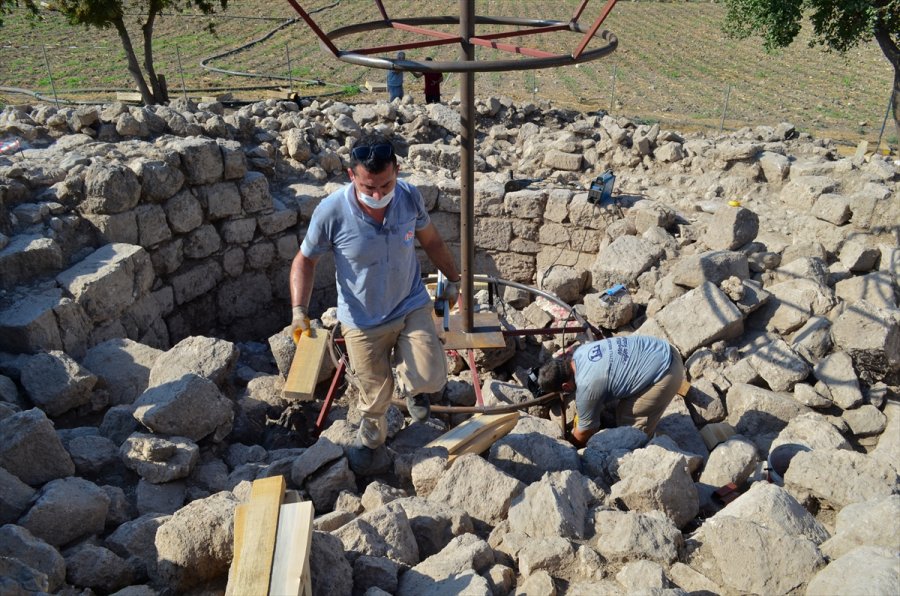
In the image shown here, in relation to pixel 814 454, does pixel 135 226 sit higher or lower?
higher

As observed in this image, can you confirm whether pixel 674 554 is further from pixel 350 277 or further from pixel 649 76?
pixel 649 76

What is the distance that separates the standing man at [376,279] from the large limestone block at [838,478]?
2.19 metres

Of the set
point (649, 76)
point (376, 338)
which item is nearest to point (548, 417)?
point (376, 338)

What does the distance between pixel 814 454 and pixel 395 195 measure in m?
2.90

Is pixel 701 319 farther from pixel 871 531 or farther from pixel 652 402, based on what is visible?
pixel 871 531

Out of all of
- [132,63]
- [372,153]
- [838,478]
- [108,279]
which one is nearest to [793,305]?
[838,478]

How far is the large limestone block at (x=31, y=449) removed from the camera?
165 inches

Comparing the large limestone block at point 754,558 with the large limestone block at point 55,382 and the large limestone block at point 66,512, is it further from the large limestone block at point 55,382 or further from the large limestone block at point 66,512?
the large limestone block at point 55,382

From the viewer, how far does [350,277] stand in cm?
444

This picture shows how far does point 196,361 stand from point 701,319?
427 centimetres

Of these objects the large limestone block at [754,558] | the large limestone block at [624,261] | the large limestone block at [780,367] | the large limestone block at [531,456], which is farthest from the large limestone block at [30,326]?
the large limestone block at [780,367]

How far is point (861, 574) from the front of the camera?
287 cm

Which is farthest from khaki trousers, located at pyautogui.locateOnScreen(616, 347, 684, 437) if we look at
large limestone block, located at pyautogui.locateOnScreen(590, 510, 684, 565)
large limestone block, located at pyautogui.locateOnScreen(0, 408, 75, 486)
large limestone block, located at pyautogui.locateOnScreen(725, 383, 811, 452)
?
large limestone block, located at pyautogui.locateOnScreen(0, 408, 75, 486)

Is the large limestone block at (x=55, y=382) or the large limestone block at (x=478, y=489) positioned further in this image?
the large limestone block at (x=55, y=382)
